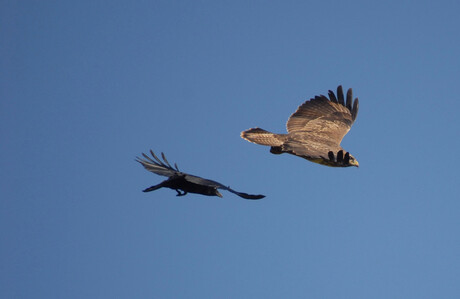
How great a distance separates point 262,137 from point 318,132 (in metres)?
2.49

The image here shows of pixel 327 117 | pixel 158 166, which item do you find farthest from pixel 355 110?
pixel 158 166

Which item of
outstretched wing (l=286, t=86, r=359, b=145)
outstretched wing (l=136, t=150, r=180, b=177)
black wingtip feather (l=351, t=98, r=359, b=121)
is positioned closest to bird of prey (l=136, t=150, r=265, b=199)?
outstretched wing (l=136, t=150, r=180, b=177)

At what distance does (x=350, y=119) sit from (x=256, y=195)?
1108 centimetres

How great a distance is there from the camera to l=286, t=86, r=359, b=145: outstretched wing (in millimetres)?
20359

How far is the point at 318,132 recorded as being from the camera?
20141mm

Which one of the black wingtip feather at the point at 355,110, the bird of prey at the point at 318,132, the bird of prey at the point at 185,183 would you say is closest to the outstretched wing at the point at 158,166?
the bird of prey at the point at 185,183

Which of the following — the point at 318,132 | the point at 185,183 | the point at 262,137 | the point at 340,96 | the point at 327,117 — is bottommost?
the point at 185,183

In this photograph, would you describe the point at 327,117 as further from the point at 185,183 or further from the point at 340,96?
the point at 185,183

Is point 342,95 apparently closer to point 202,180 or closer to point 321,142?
point 321,142

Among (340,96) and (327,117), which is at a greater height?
(340,96)

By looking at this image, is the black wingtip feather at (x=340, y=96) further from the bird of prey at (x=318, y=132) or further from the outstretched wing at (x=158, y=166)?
the outstretched wing at (x=158, y=166)

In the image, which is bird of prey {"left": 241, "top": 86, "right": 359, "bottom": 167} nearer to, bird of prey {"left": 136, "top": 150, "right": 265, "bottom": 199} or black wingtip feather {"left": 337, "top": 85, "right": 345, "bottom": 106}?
black wingtip feather {"left": 337, "top": 85, "right": 345, "bottom": 106}

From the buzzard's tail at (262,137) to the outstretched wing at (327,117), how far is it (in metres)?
1.76

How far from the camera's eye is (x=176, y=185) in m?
12.3
